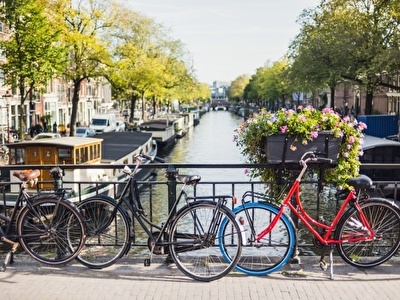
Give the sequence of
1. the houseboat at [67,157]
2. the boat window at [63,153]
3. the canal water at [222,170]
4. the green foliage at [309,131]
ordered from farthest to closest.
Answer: the boat window at [63,153], the canal water at [222,170], the houseboat at [67,157], the green foliage at [309,131]

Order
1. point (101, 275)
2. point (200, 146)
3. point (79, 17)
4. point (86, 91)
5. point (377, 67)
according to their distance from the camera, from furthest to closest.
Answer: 1. point (86, 91)
2. point (200, 146)
3. point (79, 17)
4. point (377, 67)
5. point (101, 275)

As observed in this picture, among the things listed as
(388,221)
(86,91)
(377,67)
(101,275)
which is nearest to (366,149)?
(377,67)

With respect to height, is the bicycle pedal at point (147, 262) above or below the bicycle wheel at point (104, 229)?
below

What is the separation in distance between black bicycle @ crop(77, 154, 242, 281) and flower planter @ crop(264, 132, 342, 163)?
A: 78 cm

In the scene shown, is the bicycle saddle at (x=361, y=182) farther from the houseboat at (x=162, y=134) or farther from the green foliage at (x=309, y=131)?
the houseboat at (x=162, y=134)

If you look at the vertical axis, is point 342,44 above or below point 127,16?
below

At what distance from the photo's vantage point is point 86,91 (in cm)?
7462

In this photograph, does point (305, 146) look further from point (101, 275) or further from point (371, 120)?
point (371, 120)

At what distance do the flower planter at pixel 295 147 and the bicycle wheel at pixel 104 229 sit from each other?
1.75m

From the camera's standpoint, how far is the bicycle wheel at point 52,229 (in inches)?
226

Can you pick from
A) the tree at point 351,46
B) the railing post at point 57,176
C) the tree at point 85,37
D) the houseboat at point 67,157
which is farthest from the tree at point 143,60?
the railing post at point 57,176

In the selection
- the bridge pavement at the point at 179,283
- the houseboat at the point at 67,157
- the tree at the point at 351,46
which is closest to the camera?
the bridge pavement at the point at 179,283

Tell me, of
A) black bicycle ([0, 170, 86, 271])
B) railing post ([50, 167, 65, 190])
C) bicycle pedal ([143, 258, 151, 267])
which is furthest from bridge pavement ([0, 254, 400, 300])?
railing post ([50, 167, 65, 190])

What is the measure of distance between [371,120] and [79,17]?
20.0 metres
